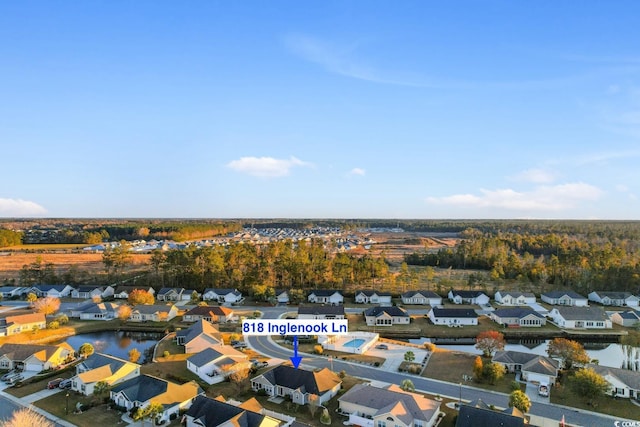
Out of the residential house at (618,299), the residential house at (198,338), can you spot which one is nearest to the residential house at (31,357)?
the residential house at (198,338)

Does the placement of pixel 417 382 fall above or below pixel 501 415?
below

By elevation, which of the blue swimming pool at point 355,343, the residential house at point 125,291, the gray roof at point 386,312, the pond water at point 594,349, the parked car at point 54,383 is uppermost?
the gray roof at point 386,312

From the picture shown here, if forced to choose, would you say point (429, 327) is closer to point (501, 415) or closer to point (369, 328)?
point (369, 328)

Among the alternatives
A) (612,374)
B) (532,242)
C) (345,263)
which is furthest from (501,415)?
(532,242)

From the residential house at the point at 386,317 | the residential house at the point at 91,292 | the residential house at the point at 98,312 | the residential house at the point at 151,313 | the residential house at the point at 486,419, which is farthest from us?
the residential house at the point at 91,292

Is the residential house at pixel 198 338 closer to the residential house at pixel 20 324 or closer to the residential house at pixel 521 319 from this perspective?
the residential house at pixel 20 324

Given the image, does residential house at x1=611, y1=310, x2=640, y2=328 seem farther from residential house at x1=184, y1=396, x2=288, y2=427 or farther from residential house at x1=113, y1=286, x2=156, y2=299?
residential house at x1=113, y1=286, x2=156, y2=299
